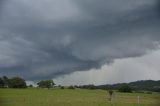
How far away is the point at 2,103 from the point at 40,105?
94.4 ft

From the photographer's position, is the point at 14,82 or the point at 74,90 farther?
the point at 74,90

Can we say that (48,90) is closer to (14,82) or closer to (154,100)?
(14,82)

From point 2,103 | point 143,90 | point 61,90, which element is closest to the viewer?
point 2,103

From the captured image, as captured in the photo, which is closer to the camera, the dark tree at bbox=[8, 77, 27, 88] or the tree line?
the tree line

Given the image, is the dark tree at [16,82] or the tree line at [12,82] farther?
the dark tree at [16,82]

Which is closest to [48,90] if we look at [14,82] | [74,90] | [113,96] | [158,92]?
[74,90]

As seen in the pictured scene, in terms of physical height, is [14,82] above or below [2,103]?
above

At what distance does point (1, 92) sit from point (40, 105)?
28.7 meters

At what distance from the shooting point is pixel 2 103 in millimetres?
2480

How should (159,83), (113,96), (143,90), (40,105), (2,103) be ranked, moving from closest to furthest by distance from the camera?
(2,103) < (159,83) < (143,90) < (40,105) < (113,96)

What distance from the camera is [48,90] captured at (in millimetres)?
68312

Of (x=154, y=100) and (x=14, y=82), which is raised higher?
(x=14, y=82)

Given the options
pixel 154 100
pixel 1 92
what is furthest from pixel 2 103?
pixel 154 100

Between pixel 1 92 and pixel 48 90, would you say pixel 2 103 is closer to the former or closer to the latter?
pixel 1 92
